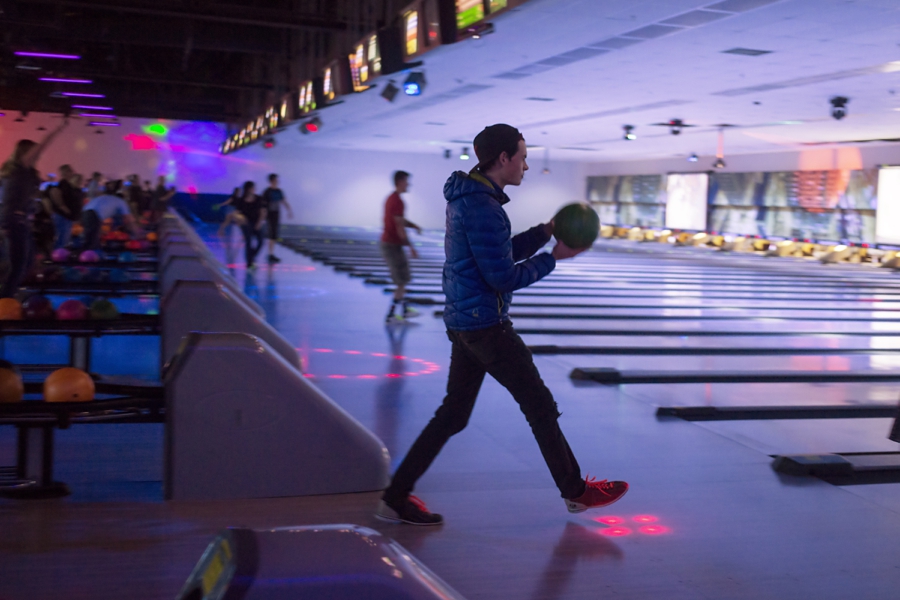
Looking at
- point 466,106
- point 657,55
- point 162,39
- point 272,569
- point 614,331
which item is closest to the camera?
point 272,569

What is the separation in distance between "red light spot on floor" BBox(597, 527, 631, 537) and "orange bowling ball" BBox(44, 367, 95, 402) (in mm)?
1932

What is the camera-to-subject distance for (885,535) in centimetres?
318

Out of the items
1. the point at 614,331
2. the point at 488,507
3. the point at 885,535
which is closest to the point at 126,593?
the point at 488,507

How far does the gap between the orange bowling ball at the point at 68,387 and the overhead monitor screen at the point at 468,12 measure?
4.78 meters

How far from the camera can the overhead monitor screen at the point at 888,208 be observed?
2077 centimetres

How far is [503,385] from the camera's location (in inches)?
123

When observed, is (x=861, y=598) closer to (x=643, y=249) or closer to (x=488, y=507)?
(x=488, y=507)

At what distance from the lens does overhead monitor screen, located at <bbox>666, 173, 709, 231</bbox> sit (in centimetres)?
2780

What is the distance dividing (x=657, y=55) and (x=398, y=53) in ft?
10.3

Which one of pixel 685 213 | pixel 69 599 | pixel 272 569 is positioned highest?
pixel 685 213

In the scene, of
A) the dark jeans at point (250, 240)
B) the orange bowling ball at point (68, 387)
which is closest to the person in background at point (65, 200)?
the dark jeans at point (250, 240)

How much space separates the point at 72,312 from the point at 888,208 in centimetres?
2040

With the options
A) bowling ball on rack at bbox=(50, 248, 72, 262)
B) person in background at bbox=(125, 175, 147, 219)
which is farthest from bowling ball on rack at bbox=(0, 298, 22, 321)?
person in background at bbox=(125, 175, 147, 219)

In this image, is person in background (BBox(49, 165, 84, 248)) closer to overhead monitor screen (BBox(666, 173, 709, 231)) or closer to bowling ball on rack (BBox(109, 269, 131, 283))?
bowling ball on rack (BBox(109, 269, 131, 283))
